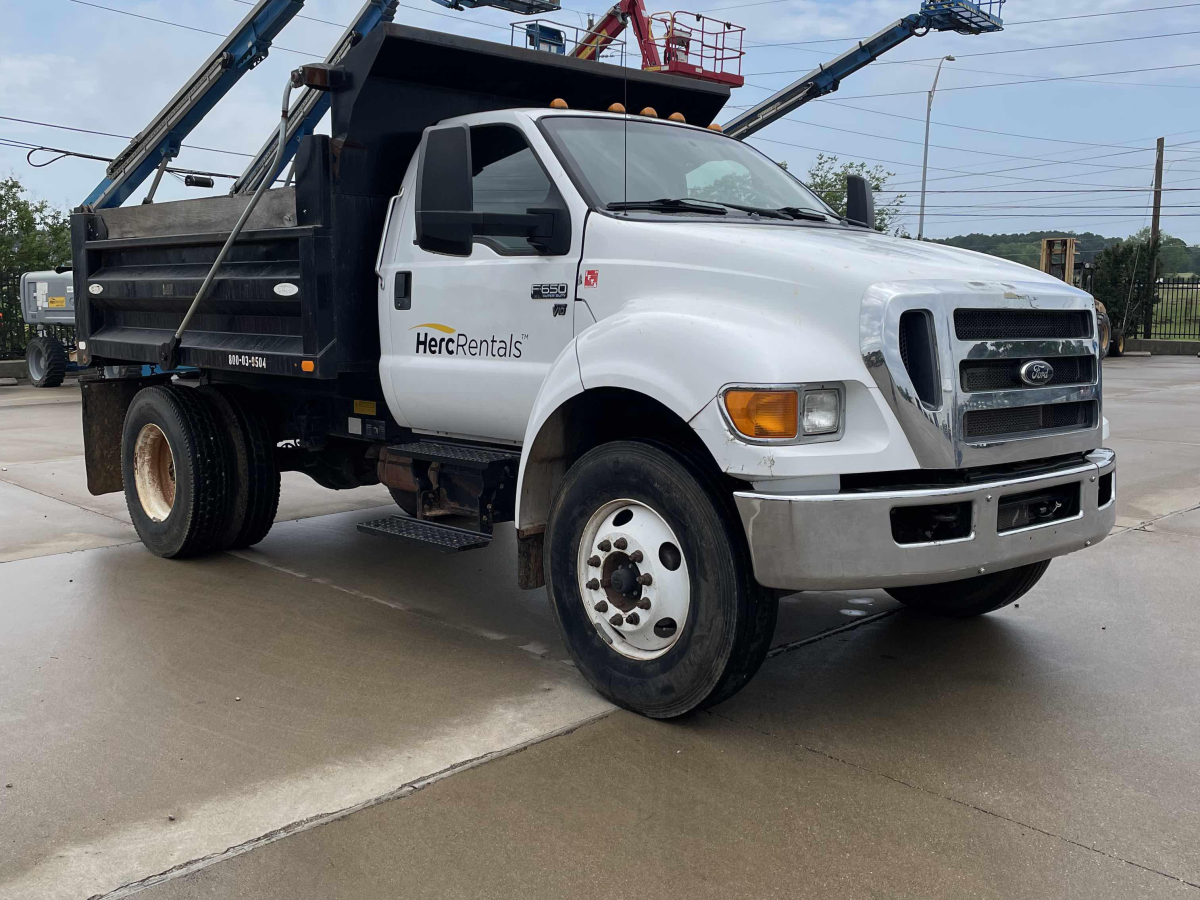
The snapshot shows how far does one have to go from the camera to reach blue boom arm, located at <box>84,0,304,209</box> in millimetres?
14633

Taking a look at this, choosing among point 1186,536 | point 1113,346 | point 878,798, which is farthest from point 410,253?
point 1113,346

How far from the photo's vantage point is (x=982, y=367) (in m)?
3.92

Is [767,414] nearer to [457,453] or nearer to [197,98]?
[457,453]

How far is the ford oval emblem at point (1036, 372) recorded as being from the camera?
4035 mm

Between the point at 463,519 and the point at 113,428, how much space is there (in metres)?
3.17

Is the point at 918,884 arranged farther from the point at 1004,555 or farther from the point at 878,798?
the point at 1004,555

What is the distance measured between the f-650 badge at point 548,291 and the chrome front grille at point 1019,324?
5.16ft

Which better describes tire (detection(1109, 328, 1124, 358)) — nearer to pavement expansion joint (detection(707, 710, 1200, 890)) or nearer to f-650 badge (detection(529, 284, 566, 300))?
f-650 badge (detection(529, 284, 566, 300))

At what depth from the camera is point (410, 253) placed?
17.4ft

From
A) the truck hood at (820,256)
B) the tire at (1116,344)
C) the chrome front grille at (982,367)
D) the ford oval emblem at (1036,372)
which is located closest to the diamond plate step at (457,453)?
the truck hood at (820,256)

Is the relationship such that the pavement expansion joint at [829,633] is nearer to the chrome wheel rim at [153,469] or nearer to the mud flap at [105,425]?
the chrome wheel rim at [153,469]

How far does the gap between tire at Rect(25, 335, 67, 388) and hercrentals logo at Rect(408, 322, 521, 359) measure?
1789cm


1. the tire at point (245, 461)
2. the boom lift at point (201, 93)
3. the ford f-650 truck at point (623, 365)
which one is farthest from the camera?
the boom lift at point (201, 93)

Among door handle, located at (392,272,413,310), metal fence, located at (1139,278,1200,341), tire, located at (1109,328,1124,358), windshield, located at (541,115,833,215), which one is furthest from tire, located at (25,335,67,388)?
metal fence, located at (1139,278,1200,341)
